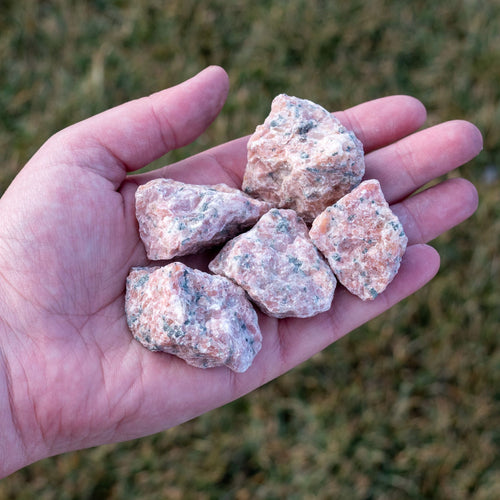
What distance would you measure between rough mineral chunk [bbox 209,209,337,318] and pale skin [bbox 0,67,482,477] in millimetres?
157

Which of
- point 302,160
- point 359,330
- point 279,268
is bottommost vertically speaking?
point 359,330

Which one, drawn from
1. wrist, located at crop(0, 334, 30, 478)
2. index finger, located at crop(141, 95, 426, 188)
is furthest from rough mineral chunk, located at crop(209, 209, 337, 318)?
wrist, located at crop(0, 334, 30, 478)

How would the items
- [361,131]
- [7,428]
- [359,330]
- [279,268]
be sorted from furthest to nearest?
[359,330], [361,131], [279,268], [7,428]

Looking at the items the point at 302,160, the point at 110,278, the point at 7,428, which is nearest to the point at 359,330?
the point at 302,160

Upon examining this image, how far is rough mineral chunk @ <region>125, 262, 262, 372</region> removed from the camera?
7.13 ft

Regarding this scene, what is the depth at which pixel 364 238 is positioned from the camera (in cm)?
239

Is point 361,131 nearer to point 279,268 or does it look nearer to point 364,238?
point 364,238

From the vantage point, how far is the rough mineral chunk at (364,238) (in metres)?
2.37

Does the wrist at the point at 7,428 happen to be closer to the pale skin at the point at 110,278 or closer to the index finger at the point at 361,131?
the pale skin at the point at 110,278

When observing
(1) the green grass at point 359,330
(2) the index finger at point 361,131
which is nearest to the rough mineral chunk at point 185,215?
(2) the index finger at point 361,131

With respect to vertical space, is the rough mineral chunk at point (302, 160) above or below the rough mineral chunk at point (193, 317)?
above

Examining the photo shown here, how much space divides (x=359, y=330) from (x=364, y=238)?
91 cm

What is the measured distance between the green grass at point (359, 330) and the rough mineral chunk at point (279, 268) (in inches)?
33.9

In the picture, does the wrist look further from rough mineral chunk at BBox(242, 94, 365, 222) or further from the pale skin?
rough mineral chunk at BBox(242, 94, 365, 222)
